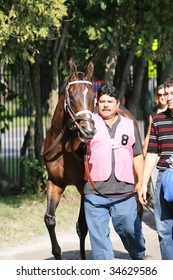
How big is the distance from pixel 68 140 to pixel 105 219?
6.08 feet

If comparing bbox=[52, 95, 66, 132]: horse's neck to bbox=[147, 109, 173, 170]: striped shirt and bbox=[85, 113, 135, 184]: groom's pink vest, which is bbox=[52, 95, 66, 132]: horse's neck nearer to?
bbox=[85, 113, 135, 184]: groom's pink vest

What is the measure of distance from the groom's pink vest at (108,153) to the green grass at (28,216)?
361 cm

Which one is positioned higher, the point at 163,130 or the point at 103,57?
the point at 103,57

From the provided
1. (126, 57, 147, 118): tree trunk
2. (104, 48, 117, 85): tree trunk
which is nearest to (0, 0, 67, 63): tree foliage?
(104, 48, 117, 85): tree trunk

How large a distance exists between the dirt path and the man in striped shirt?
7.62 ft

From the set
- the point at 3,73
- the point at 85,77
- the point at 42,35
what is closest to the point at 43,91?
the point at 3,73

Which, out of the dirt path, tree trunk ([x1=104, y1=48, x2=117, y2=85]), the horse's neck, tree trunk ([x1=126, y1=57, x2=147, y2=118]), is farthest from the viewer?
tree trunk ([x1=126, y1=57, x2=147, y2=118])

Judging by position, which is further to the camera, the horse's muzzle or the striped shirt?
the horse's muzzle

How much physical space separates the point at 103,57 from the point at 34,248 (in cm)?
493

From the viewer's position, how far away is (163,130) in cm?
706

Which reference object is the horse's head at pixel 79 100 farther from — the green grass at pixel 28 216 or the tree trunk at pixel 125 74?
the tree trunk at pixel 125 74

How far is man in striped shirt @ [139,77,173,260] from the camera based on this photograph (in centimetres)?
701

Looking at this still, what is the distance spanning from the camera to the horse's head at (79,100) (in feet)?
25.8
